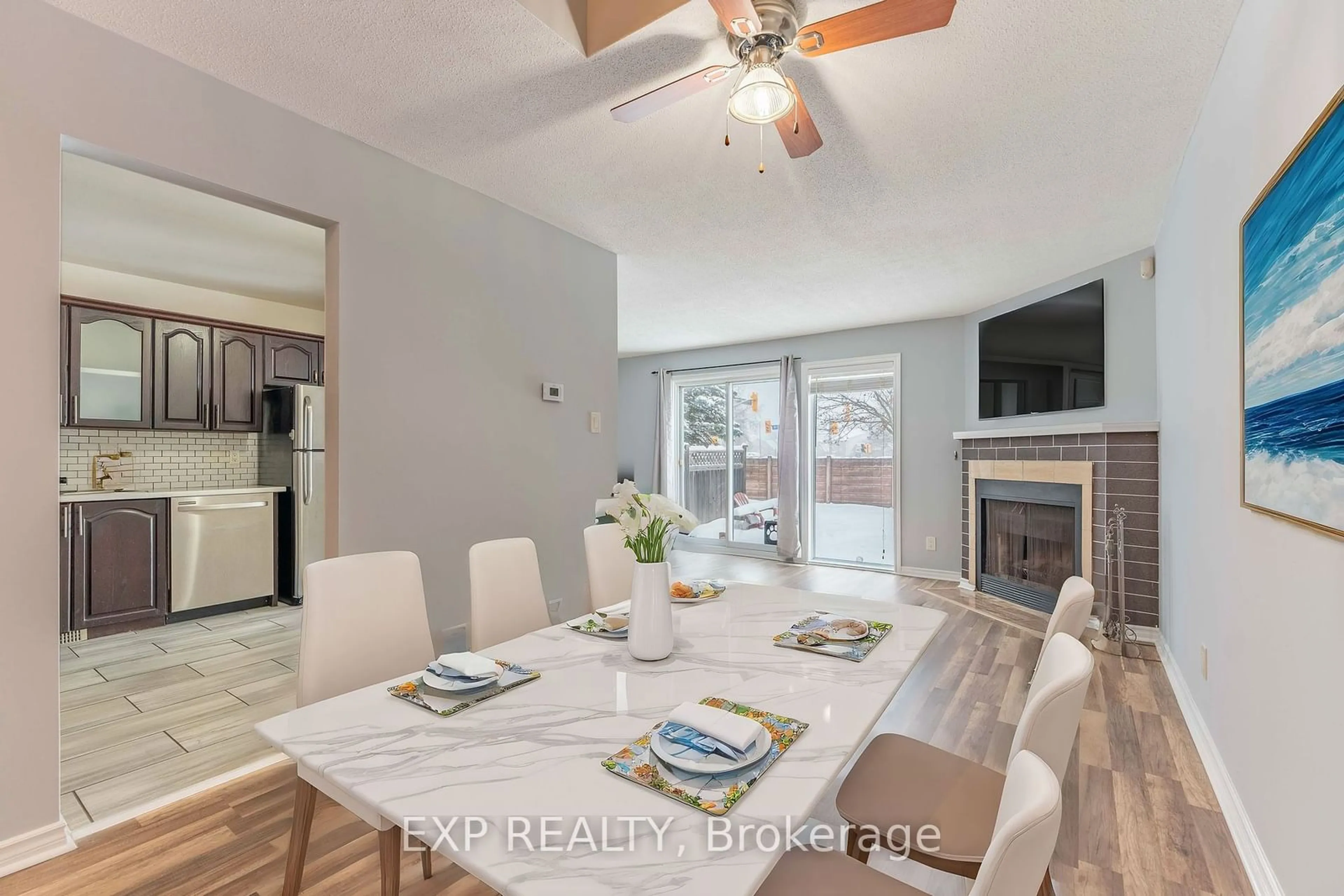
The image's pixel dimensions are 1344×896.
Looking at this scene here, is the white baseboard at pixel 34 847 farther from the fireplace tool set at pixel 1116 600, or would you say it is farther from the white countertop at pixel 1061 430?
the white countertop at pixel 1061 430

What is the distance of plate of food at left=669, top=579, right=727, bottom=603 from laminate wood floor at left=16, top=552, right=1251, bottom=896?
2.72 ft

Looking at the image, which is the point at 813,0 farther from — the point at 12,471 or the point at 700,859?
the point at 12,471

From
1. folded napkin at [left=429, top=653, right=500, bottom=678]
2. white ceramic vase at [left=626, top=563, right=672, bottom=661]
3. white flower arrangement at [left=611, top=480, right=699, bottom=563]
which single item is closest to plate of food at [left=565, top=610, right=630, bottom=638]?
white ceramic vase at [left=626, top=563, right=672, bottom=661]

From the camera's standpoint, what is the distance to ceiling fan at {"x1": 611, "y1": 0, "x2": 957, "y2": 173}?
1.57m

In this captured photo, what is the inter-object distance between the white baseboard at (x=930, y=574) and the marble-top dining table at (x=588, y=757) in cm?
449

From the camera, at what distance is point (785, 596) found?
2277 mm

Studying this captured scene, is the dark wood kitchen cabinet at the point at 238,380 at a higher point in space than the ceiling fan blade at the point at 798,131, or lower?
lower

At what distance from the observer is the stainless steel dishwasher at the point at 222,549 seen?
4.43 m

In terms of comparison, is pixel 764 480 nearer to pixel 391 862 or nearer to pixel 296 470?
pixel 296 470

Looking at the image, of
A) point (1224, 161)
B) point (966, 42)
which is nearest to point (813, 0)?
point (966, 42)

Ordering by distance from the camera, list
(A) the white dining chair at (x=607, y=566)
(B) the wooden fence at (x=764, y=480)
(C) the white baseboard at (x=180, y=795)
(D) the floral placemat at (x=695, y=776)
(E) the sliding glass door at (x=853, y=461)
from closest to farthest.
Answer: (D) the floral placemat at (x=695, y=776), (C) the white baseboard at (x=180, y=795), (A) the white dining chair at (x=607, y=566), (E) the sliding glass door at (x=853, y=461), (B) the wooden fence at (x=764, y=480)

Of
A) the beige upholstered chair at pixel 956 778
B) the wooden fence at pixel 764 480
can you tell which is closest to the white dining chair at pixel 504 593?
the beige upholstered chair at pixel 956 778

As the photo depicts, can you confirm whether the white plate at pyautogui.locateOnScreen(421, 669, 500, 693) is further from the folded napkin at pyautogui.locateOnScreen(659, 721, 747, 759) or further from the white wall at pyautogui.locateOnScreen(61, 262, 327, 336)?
the white wall at pyautogui.locateOnScreen(61, 262, 327, 336)

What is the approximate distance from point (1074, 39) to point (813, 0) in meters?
0.89
